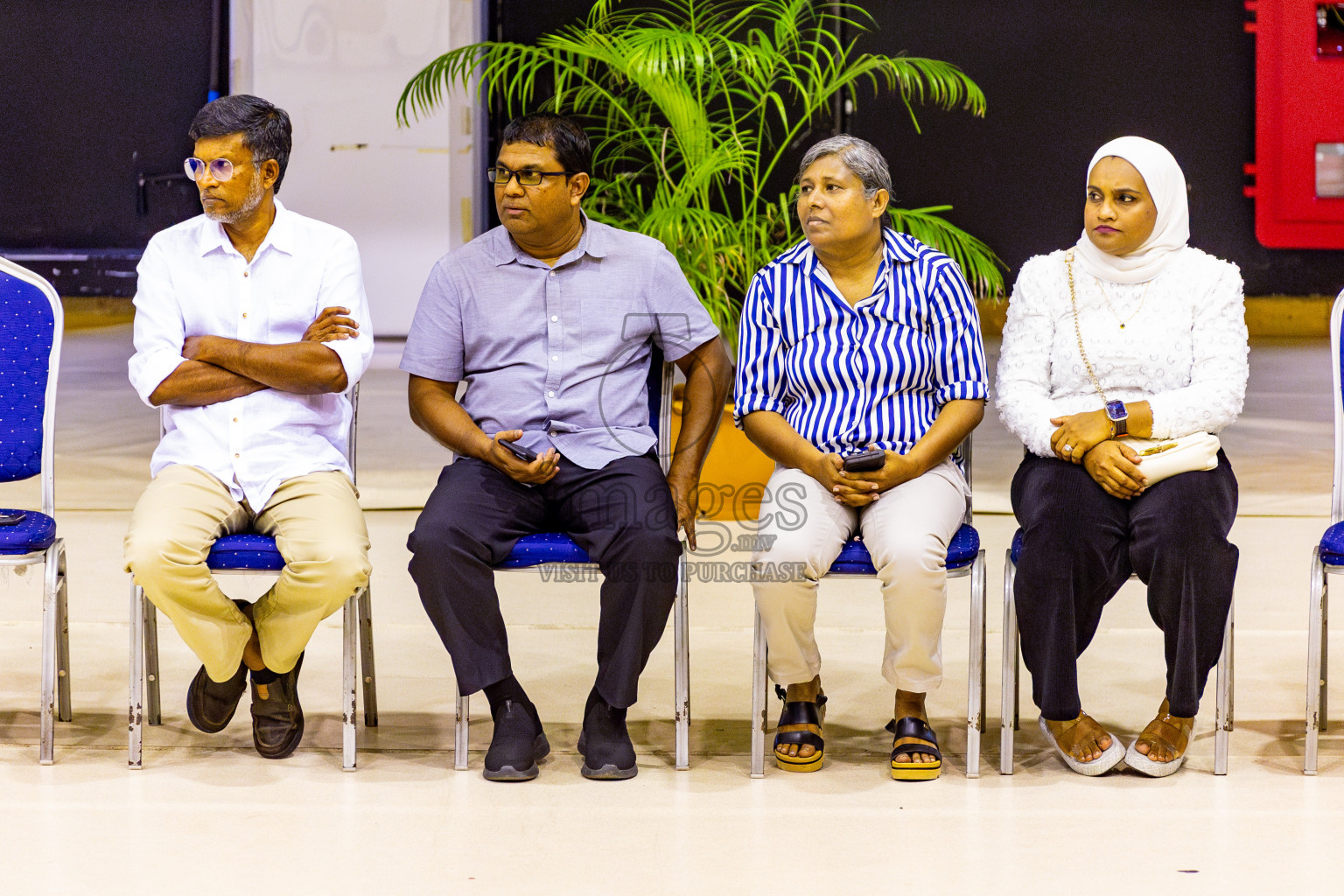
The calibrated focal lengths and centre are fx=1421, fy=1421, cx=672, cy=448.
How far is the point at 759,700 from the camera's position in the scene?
2826 mm

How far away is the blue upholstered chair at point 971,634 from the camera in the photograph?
2.80 metres

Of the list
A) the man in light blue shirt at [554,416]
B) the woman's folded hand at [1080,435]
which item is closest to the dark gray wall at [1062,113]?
the man in light blue shirt at [554,416]

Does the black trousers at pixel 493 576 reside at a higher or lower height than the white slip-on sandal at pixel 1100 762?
higher

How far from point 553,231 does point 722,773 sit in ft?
3.91

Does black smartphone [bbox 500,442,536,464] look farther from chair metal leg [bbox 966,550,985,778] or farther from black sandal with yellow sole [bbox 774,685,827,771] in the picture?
chair metal leg [bbox 966,550,985,778]

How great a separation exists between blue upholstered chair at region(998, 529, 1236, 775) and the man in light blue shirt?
2.19 ft

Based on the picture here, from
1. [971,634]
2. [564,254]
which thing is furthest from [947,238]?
[971,634]

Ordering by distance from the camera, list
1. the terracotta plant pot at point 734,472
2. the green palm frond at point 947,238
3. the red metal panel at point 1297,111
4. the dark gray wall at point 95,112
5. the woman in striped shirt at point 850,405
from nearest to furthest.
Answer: the woman in striped shirt at point 850,405
the green palm frond at point 947,238
the terracotta plant pot at point 734,472
the red metal panel at point 1297,111
the dark gray wall at point 95,112

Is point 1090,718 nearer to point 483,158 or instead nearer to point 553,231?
point 553,231

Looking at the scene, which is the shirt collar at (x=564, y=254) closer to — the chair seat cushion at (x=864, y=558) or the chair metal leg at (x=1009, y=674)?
the chair seat cushion at (x=864, y=558)

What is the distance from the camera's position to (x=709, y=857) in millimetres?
2428

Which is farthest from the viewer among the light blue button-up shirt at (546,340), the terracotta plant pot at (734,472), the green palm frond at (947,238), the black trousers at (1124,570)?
the terracotta plant pot at (734,472)

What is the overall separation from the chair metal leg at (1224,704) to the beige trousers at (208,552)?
1.72 m

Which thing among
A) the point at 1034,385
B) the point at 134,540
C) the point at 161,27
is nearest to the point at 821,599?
the point at 1034,385
